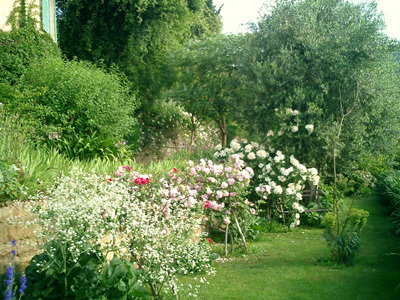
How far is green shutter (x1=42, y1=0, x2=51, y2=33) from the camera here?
1194 centimetres

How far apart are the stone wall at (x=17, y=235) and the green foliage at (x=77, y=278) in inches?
19.6

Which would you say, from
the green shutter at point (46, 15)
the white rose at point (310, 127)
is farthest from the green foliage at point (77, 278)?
the green shutter at point (46, 15)

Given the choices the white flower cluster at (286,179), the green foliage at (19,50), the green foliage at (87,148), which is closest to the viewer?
the white flower cluster at (286,179)

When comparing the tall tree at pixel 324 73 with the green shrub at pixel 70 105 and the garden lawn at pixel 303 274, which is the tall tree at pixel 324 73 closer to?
the garden lawn at pixel 303 274

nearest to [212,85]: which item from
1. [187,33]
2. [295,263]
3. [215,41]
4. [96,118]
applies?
[215,41]

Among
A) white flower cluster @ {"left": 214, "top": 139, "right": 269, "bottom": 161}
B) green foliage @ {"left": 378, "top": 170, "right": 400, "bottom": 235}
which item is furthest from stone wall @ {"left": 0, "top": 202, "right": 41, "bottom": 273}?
green foliage @ {"left": 378, "top": 170, "right": 400, "bottom": 235}

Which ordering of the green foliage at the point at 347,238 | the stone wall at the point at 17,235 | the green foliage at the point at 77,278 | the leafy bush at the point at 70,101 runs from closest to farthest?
the green foliage at the point at 77,278 → the stone wall at the point at 17,235 → the green foliage at the point at 347,238 → the leafy bush at the point at 70,101

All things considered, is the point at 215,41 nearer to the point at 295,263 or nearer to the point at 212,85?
the point at 212,85

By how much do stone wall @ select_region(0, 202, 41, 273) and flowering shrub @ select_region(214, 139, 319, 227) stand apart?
4476 millimetres

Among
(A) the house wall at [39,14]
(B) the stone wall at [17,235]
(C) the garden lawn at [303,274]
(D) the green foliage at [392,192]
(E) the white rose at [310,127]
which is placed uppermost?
(A) the house wall at [39,14]

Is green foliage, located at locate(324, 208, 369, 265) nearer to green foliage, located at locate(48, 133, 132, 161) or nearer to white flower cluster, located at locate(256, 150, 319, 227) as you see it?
white flower cluster, located at locate(256, 150, 319, 227)

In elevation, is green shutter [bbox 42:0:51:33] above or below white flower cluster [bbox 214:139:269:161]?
above

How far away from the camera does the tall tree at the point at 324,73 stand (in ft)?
29.9

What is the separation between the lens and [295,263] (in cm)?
627
